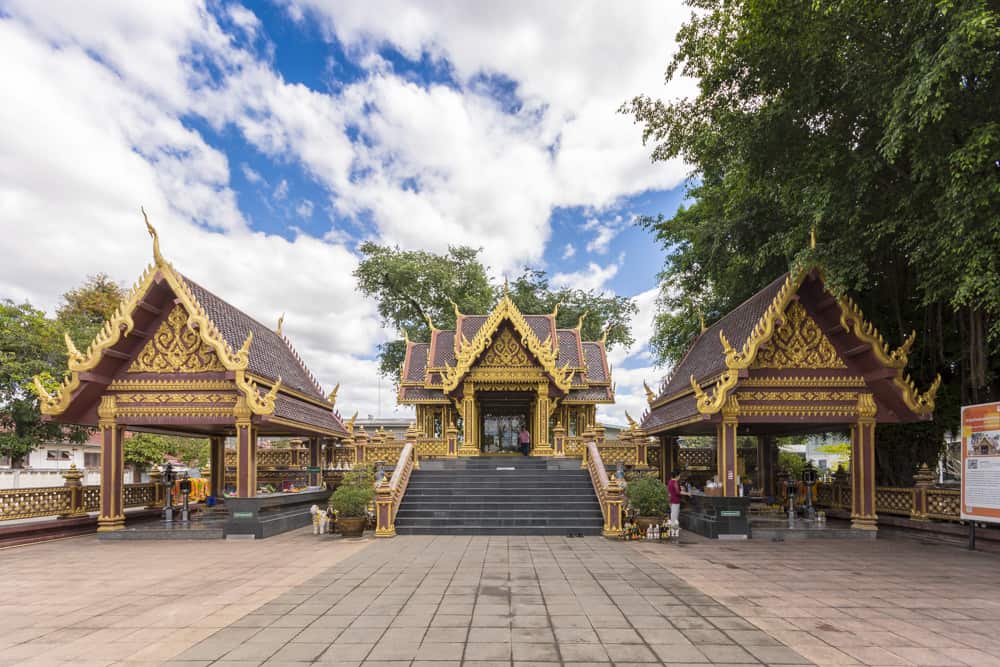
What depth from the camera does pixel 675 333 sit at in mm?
22859

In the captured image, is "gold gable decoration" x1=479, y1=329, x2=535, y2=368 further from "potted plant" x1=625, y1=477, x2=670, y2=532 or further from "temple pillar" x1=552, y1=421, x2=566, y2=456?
"potted plant" x1=625, y1=477, x2=670, y2=532

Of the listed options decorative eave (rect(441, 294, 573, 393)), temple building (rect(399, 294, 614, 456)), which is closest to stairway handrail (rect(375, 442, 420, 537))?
temple building (rect(399, 294, 614, 456))

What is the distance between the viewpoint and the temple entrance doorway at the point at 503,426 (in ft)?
78.1

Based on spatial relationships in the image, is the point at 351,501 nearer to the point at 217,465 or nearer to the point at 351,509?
the point at 351,509

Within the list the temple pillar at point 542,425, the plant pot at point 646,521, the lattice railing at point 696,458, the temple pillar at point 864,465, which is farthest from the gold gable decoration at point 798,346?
the temple pillar at point 542,425

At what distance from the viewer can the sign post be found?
10.3m

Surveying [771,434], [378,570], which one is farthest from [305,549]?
[771,434]

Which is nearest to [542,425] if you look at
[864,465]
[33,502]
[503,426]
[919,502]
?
[503,426]

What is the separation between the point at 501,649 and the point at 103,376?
41.2ft

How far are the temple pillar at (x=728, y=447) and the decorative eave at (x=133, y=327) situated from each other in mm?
10553

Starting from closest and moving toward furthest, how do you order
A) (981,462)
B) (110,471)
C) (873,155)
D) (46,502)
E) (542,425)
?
(981,462), (873,155), (110,471), (46,502), (542,425)

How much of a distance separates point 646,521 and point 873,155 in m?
9.09

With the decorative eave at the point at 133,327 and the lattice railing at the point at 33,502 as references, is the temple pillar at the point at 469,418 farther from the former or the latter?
the lattice railing at the point at 33,502

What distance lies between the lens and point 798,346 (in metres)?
13.4
